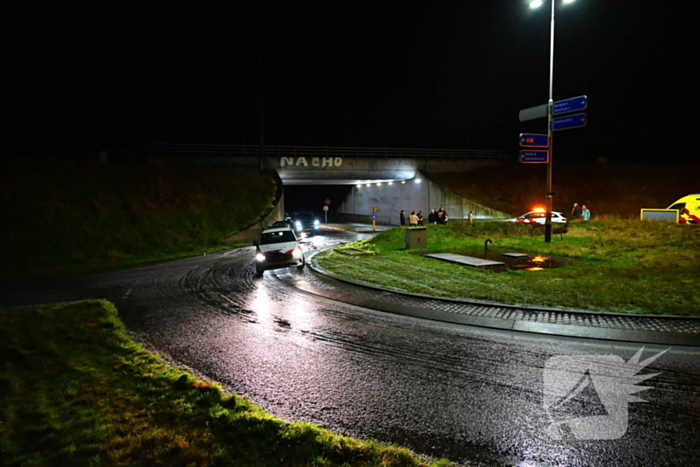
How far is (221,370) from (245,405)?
144 cm

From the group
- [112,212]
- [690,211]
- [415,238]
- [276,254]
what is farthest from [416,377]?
[690,211]

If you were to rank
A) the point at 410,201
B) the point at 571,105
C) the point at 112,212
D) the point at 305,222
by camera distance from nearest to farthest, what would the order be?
1. the point at 571,105
2. the point at 112,212
3. the point at 305,222
4. the point at 410,201

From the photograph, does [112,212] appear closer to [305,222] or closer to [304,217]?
[305,222]

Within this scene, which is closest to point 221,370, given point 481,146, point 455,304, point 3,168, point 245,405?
point 245,405

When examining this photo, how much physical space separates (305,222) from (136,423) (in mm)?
29424

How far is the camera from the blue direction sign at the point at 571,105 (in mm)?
17328

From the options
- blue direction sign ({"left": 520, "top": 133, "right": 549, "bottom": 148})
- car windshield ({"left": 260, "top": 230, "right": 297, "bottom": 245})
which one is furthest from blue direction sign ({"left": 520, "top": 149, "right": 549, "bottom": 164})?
car windshield ({"left": 260, "top": 230, "right": 297, "bottom": 245})

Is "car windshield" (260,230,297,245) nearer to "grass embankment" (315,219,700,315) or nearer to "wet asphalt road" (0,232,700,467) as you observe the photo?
"grass embankment" (315,219,700,315)

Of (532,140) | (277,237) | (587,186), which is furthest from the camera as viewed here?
(587,186)

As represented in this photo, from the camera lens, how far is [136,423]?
13.8ft

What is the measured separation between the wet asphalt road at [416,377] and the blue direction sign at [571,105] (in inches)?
555

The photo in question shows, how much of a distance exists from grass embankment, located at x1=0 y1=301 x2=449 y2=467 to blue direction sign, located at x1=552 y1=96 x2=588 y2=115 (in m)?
18.2

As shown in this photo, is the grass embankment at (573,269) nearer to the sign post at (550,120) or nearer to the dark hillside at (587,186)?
the sign post at (550,120)

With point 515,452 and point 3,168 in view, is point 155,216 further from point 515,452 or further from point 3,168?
point 515,452
